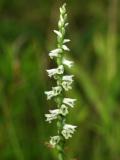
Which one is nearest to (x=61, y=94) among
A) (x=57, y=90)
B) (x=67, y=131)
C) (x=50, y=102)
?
(x=57, y=90)

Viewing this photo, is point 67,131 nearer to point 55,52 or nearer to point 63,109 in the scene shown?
point 63,109

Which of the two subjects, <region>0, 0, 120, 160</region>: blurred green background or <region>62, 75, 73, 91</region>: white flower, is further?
<region>0, 0, 120, 160</region>: blurred green background

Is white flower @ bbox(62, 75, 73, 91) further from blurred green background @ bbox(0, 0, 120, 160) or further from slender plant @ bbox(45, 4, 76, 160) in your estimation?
blurred green background @ bbox(0, 0, 120, 160)

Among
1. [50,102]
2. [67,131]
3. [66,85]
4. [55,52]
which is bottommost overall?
[67,131]

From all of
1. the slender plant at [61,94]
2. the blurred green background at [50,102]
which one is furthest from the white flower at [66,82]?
the blurred green background at [50,102]

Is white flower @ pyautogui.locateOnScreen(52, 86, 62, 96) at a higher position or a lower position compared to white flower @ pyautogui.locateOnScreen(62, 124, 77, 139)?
higher

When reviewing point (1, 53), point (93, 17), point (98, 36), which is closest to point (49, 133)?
point (1, 53)

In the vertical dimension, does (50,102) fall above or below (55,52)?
above

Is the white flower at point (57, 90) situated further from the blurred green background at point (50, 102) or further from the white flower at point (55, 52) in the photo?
the blurred green background at point (50, 102)

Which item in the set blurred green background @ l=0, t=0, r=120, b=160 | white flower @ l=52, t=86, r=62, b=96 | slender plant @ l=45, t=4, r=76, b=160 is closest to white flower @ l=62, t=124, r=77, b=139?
slender plant @ l=45, t=4, r=76, b=160
